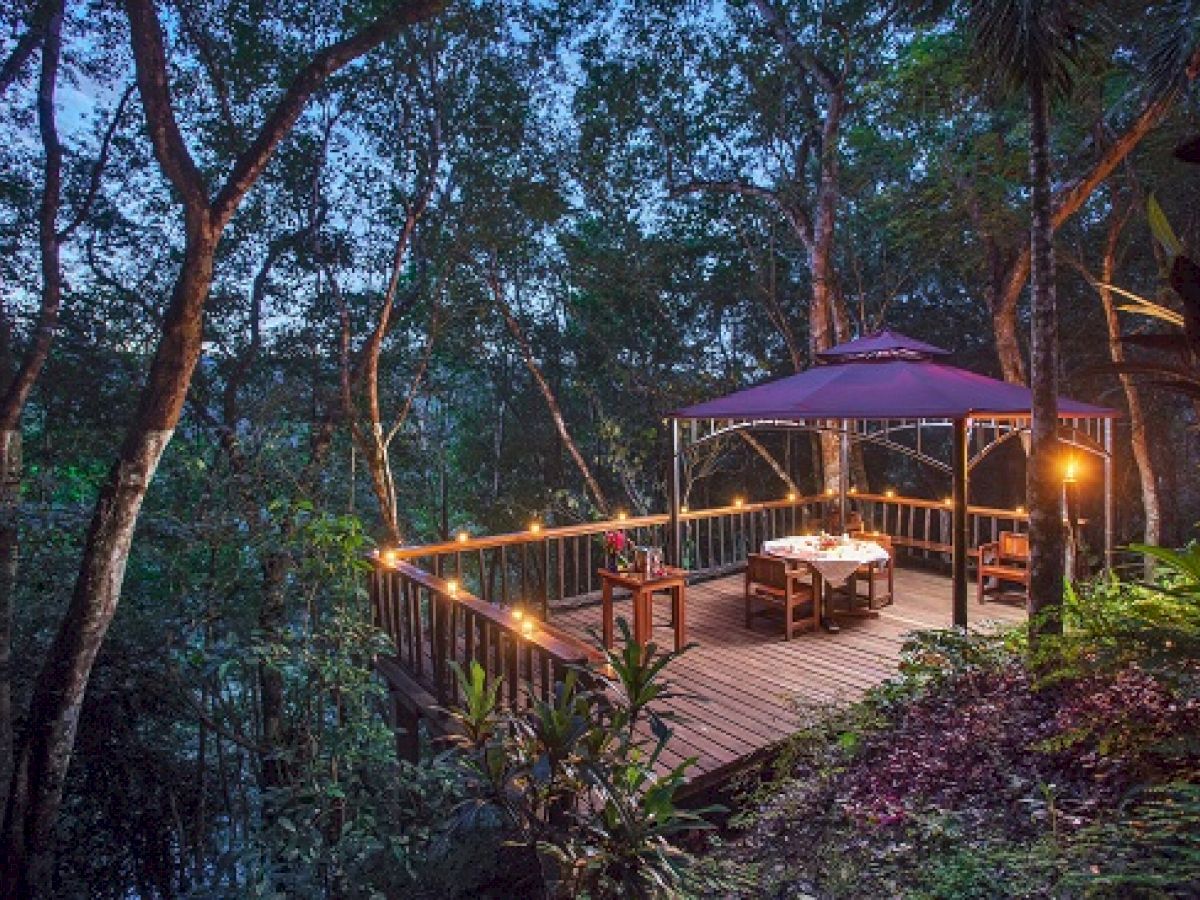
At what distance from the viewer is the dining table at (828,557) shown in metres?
5.38

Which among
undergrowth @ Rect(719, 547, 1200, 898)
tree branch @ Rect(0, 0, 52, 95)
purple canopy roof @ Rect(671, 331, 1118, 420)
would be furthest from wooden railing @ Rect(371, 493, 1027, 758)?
tree branch @ Rect(0, 0, 52, 95)

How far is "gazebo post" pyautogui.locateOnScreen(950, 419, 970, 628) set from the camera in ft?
15.0

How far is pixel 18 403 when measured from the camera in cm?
395

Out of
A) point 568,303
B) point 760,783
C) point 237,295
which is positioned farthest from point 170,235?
point 760,783

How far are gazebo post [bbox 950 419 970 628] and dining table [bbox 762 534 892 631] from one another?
83cm

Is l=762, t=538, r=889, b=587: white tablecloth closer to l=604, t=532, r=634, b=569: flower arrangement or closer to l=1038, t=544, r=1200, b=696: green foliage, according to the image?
l=604, t=532, r=634, b=569: flower arrangement

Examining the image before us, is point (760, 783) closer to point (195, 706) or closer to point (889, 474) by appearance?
point (195, 706)

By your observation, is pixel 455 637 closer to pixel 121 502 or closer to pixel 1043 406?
pixel 121 502

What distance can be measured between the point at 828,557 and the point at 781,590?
47 cm

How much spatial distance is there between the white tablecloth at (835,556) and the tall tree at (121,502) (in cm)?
435

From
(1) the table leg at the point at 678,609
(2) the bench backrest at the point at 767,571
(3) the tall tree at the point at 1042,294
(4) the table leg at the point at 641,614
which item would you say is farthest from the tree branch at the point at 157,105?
(2) the bench backrest at the point at 767,571

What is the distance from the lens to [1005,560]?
6410mm

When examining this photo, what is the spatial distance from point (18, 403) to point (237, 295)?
6482mm

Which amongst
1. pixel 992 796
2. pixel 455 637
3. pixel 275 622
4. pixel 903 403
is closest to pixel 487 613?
pixel 455 637
